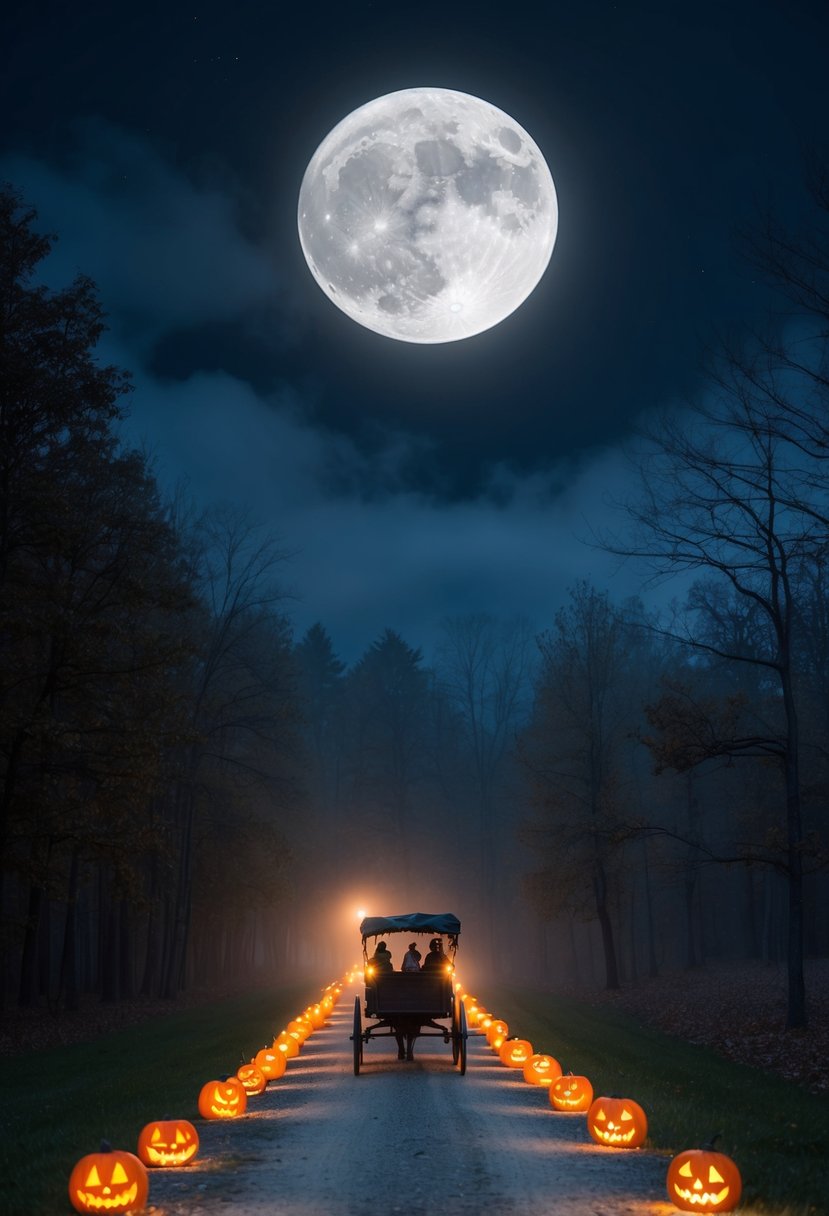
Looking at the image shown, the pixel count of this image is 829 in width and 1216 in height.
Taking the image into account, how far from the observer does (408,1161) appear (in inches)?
360

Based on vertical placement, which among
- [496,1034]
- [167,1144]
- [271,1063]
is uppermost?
[167,1144]

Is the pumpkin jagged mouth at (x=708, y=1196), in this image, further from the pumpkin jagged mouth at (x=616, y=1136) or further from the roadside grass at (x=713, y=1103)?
the pumpkin jagged mouth at (x=616, y=1136)

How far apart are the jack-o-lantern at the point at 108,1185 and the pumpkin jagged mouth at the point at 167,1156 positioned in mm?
1538

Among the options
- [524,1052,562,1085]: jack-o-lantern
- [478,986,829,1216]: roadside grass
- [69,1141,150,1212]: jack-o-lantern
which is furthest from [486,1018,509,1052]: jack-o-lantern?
[69,1141,150,1212]: jack-o-lantern

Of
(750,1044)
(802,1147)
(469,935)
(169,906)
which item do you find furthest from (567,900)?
(469,935)

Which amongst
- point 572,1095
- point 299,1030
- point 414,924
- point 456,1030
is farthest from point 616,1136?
point 299,1030

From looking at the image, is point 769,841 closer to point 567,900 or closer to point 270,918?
point 567,900

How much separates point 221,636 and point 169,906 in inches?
474

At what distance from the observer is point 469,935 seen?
255ft

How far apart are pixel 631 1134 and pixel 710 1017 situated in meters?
17.1

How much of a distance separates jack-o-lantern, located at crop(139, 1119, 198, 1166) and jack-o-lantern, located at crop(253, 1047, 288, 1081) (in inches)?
254

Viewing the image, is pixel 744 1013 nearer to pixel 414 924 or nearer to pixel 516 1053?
pixel 516 1053

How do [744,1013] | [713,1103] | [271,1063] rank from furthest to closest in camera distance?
[744,1013]
[271,1063]
[713,1103]

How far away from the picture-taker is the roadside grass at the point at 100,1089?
8925mm
